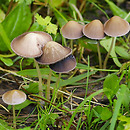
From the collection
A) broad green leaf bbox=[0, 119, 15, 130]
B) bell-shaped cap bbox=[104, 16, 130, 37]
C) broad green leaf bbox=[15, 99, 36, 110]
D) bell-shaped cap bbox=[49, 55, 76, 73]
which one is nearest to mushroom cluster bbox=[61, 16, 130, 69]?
bell-shaped cap bbox=[104, 16, 130, 37]

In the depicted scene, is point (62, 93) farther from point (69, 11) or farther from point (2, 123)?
point (69, 11)

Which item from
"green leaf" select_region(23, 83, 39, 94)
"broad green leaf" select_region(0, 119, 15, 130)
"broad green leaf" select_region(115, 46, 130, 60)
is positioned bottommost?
"broad green leaf" select_region(0, 119, 15, 130)

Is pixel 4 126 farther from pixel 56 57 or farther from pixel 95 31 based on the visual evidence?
pixel 95 31

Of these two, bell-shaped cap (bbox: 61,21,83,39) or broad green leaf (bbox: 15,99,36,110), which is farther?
bell-shaped cap (bbox: 61,21,83,39)

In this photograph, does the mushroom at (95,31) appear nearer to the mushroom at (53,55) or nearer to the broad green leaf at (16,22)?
the mushroom at (53,55)

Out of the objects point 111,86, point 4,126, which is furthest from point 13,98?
point 111,86

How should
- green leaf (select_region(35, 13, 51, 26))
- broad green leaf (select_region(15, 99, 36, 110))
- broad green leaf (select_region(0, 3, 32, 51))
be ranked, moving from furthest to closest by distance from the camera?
broad green leaf (select_region(0, 3, 32, 51))
green leaf (select_region(35, 13, 51, 26))
broad green leaf (select_region(15, 99, 36, 110))

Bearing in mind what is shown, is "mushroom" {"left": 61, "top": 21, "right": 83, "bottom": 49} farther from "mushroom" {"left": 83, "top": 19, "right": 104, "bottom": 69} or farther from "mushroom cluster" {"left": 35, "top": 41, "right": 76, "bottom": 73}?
"mushroom cluster" {"left": 35, "top": 41, "right": 76, "bottom": 73}

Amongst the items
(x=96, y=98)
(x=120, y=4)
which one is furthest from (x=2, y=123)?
(x=120, y=4)

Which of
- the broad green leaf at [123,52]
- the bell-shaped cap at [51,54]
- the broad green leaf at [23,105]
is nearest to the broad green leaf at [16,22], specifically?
the broad green leaf at [23,105]
